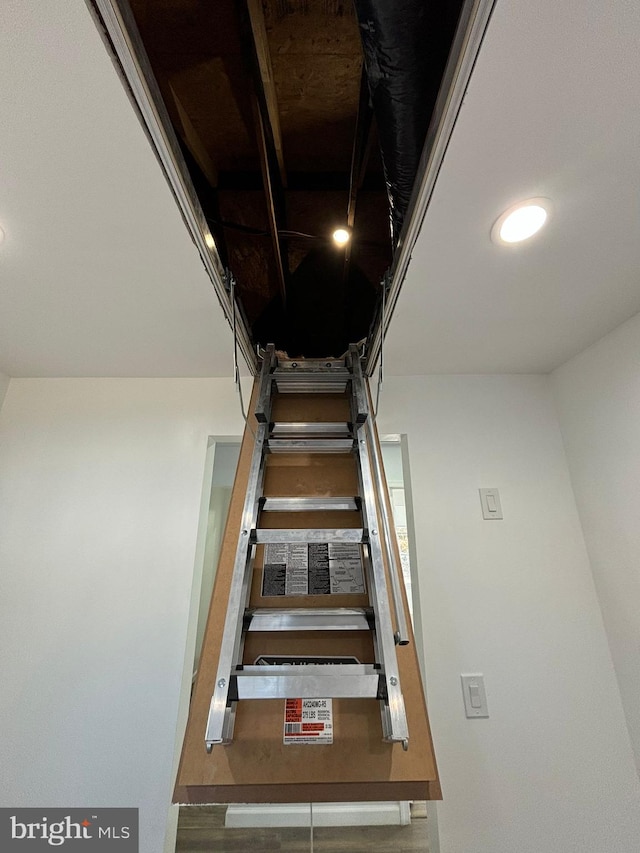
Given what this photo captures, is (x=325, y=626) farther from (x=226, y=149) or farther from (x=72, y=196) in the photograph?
(x=226, y=149)

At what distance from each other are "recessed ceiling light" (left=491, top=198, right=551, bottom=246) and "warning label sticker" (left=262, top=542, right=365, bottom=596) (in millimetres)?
956

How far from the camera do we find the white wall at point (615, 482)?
1.32m

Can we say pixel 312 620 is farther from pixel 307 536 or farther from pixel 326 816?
pixel 326 816

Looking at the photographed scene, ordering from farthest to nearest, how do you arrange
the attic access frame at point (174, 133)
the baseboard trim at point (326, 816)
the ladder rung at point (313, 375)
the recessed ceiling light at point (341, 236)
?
the baseboard trim at point (326, 816) → the recessed ceiling light at point (341, 236) → the ladder rung at point (313, 375) → the attic access frame at point (174, 133)

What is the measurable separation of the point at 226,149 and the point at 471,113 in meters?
1.01

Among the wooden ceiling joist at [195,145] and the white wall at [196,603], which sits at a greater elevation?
the wooden ceiling joist at [195,145]

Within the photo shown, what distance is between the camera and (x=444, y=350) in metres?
1.62

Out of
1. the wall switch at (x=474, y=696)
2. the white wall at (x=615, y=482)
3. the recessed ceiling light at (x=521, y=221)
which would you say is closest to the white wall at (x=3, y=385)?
the recessed ceiling light at (x=521, y=221)

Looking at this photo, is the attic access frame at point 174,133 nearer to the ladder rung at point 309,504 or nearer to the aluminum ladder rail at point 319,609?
the aluminum ladder rail at point 319,609

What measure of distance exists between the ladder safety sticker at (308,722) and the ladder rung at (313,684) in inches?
5.0

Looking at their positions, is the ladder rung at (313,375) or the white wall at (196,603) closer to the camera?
the white wall at (196,603)

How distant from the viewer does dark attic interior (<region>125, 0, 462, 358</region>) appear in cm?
79

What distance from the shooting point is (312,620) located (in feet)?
3.08

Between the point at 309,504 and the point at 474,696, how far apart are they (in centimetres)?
96
